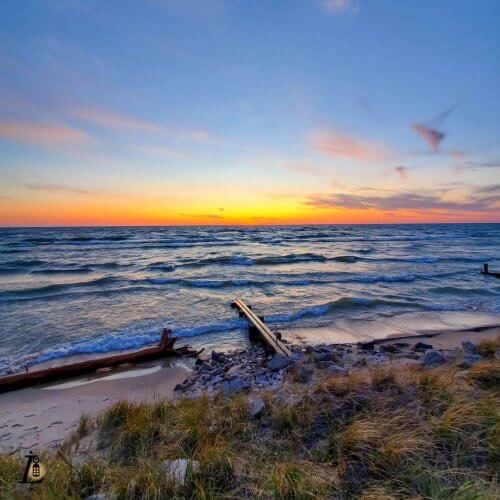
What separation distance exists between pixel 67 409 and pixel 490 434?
6357mm

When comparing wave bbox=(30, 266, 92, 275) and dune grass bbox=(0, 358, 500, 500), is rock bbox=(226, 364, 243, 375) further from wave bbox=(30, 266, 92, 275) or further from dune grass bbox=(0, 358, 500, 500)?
wave bbox=(30, 266, 92, 275)

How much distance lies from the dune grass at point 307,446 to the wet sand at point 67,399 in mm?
1036

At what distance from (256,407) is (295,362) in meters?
2.74

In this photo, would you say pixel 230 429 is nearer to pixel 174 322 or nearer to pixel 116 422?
pixel 116 422

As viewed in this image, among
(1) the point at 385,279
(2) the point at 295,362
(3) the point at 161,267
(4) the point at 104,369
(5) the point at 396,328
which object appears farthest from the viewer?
(3) the point at 161,267

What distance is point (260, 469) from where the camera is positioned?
2.89 metres

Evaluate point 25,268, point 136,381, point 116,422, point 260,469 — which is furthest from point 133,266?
point 260,469

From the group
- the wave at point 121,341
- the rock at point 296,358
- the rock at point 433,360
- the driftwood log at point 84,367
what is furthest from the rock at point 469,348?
the driftwood log at point 84,367

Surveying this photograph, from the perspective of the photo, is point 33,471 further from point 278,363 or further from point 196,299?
point 196,299

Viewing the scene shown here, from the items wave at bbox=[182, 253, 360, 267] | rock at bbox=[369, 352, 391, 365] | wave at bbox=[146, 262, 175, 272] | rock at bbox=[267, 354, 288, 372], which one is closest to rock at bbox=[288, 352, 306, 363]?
rock at bbox=[267, 354, 288, 372]

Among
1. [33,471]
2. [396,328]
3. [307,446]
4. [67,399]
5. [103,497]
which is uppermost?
[33,471]

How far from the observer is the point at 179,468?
287 centimetres

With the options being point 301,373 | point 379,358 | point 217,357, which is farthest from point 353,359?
point 217,357

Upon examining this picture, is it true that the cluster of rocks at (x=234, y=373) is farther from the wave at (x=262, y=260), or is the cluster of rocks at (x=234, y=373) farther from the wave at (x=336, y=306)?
the wave at (x=262, y=260)
